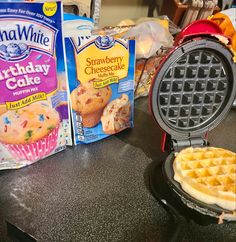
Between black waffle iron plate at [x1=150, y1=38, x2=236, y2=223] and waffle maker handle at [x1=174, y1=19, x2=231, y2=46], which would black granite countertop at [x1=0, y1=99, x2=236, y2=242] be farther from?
waffle maker handle at [x1=174, y1=19, x2=231, y2=46]

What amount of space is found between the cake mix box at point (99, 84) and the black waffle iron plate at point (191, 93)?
Answer: 21 centimetres

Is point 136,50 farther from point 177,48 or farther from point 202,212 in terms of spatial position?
point 202,212

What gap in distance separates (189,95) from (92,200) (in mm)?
348

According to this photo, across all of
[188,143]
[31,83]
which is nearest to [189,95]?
[188,143]

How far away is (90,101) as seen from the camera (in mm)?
858

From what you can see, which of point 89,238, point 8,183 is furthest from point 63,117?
point 89,238

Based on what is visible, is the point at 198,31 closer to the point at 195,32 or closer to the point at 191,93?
the point at 195,32

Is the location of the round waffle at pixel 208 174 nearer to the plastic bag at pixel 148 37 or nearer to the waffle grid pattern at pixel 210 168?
the waffle grid pattern at pixel 210 168

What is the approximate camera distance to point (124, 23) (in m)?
1.09

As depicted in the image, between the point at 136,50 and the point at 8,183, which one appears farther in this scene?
the point at 136,50

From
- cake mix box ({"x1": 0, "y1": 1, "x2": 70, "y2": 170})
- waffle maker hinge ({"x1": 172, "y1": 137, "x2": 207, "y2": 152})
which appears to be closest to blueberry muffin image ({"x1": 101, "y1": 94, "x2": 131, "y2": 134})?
cake mix box ({"x1": 0, "y1": 1, "x2": 70, "y2": 170})

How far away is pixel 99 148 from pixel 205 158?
325 mm

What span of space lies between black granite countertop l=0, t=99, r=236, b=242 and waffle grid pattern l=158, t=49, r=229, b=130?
6.6 inches

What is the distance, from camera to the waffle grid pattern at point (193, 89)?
0.70 metres
